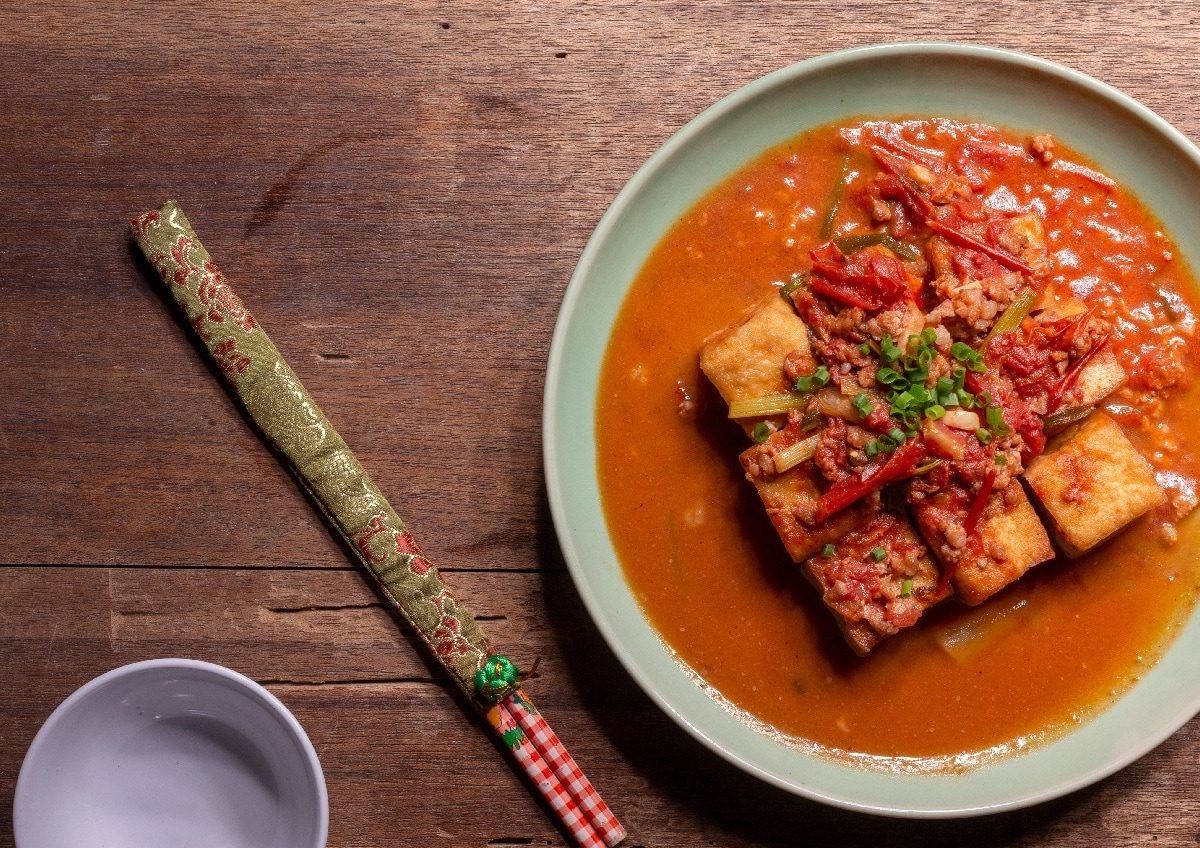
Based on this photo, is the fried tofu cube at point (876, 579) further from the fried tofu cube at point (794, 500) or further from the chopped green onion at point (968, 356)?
the chopped green onion at point (968, 356)

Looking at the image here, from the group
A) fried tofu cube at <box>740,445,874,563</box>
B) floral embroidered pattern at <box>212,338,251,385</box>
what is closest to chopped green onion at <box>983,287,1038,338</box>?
fried tofu cube at <box>740,445,874,563</box>

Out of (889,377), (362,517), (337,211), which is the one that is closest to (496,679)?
(362,517)

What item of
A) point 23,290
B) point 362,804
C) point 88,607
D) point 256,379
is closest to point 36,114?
point 23,290

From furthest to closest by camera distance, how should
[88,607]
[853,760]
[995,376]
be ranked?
[88,607] < [853,760] < [995,376]

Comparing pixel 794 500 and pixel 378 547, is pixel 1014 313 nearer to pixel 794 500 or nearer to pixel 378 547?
pixel 794 500

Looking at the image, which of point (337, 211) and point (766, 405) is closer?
point (766, 405)

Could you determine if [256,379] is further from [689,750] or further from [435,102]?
[689,750]
